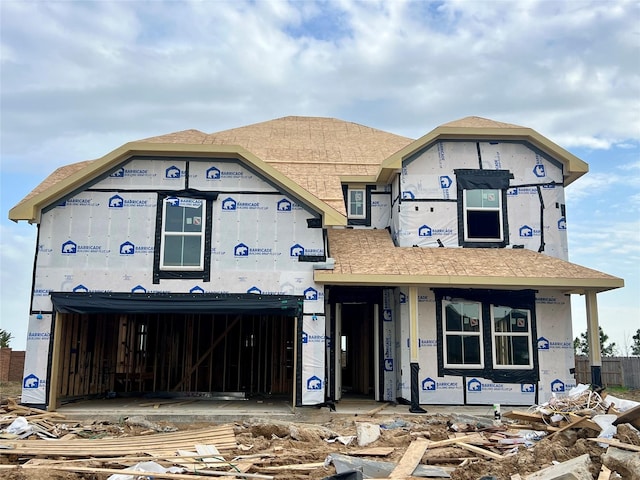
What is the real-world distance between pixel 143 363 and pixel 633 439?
12.6 metres

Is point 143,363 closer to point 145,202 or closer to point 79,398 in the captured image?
point 79,398

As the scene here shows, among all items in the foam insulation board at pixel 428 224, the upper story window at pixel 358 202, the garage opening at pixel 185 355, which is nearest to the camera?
the foam insulation board at pixel 428 224

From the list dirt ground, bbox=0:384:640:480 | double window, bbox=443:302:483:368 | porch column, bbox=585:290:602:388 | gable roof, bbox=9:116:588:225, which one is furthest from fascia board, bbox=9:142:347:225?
porch column, bbox=585:290:602:388

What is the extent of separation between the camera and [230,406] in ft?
43.5

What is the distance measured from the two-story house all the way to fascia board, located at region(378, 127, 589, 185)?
1.5 inches

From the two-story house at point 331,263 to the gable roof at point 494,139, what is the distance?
0.13 feet

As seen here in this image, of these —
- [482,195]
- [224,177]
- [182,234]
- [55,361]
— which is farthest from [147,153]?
[482,195]

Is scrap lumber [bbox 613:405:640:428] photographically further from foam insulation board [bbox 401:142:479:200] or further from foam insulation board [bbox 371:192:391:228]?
foam insulation board [bbox 371:192:391:228]

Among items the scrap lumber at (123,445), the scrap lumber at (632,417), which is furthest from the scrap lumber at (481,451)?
the scrap lumber at (123,445)

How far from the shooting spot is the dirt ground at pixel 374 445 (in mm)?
7324

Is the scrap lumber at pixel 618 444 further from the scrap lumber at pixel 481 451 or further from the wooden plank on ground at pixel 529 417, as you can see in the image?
the wooden plank on ground at pixel 529 417

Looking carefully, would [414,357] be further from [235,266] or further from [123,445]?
[123,445]

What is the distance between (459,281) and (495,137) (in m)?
4.31

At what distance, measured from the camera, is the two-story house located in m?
12.8
